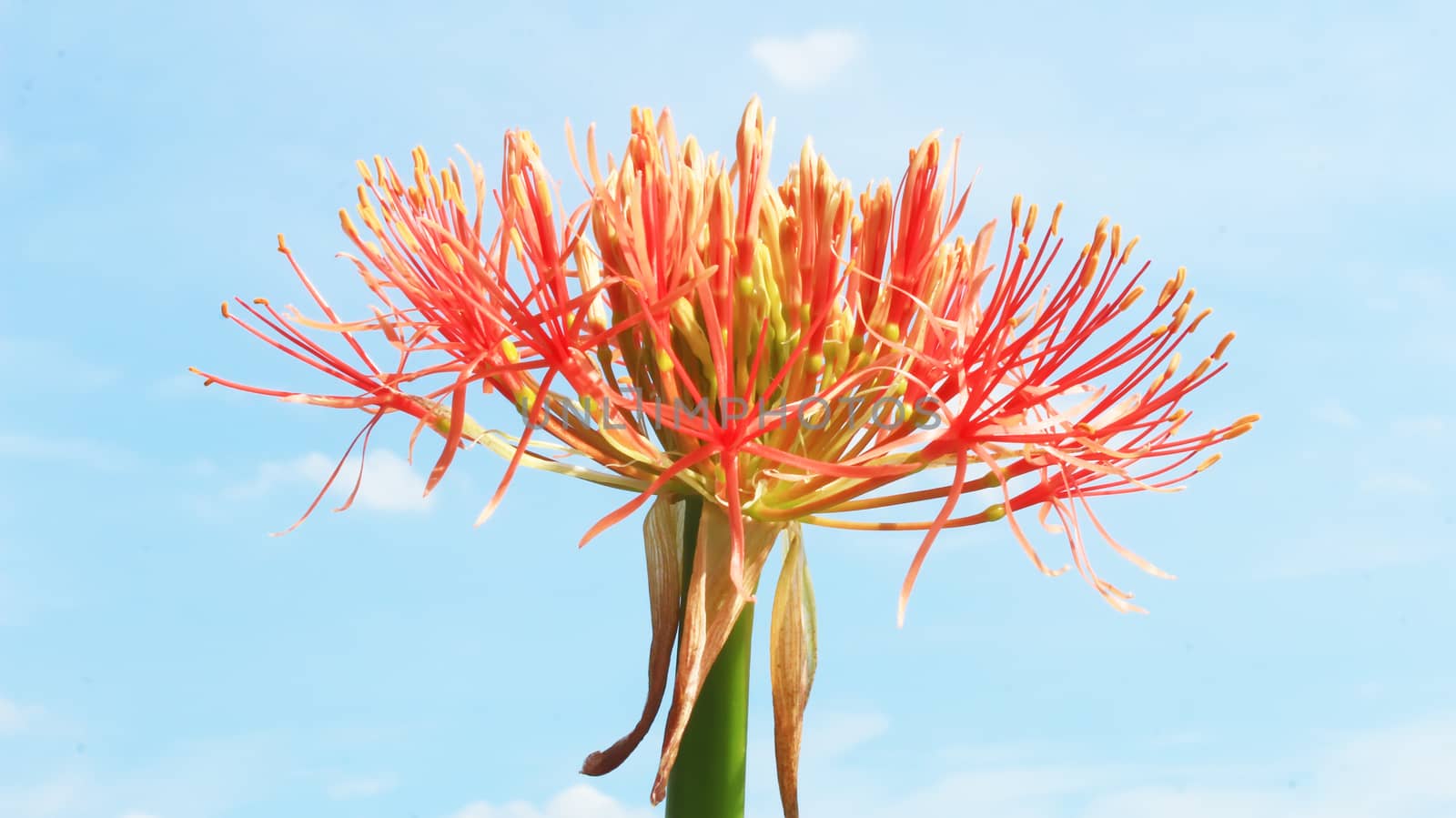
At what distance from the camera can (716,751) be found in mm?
2680

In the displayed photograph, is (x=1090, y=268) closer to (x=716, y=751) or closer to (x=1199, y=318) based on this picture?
(x=1199, y=318)

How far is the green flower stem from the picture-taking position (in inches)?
105

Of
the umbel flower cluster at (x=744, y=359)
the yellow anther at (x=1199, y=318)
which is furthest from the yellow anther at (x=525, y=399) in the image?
the yellow anther at (x=1199, y=318)

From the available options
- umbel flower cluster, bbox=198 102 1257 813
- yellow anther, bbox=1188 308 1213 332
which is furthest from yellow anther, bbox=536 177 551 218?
yellow anther, bbox=1188 308 1213 332

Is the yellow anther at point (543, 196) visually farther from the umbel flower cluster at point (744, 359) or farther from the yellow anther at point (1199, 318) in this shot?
the yellow anther at point (1199, 318)

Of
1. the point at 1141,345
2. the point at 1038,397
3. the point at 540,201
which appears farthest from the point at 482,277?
the point at 1141,345

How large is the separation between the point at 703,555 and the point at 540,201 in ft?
2.50

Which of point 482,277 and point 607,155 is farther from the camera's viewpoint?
point 607,155

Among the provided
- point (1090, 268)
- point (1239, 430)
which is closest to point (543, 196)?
point (1090, 268)

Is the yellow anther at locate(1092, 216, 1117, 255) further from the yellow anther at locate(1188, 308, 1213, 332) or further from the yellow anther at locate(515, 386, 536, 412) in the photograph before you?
the yellow anther at locate(515, 386, 536, 412)

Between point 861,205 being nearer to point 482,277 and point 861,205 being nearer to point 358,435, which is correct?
point 482,277

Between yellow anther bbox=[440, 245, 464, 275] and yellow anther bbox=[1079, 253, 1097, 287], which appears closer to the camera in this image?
yellow anther bbox=[440, 245, 464, 275]

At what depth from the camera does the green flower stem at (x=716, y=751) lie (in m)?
2.67

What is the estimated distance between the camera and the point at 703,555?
2650 mm
